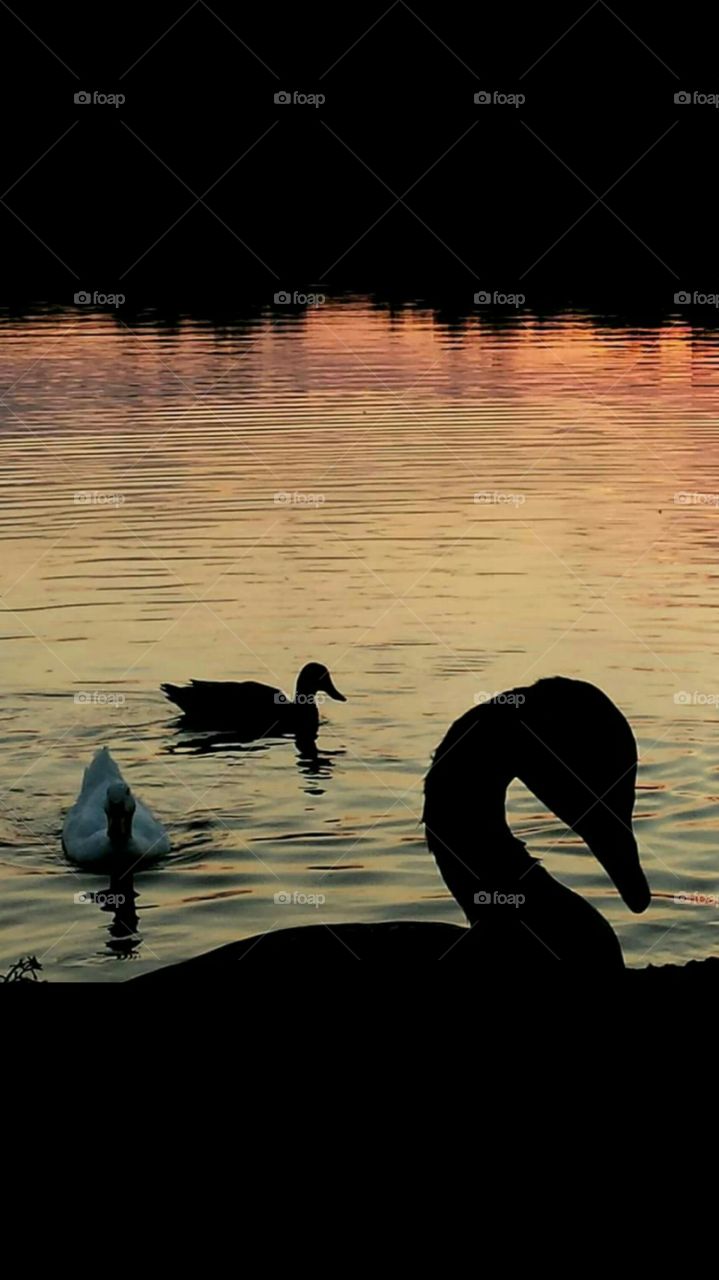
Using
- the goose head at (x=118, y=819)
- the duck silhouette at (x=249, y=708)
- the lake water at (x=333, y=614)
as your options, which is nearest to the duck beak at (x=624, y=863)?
the lake water at (x=333, y=614)

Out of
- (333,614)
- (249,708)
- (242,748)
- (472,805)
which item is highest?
(472,805)

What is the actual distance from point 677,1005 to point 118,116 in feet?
128

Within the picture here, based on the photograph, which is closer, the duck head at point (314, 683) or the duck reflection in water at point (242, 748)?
the duck reflection in water at point (242, 748)

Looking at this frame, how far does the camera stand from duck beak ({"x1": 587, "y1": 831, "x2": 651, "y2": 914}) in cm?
494

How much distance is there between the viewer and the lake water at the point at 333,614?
8.37m

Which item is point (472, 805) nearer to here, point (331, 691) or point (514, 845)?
point (514, 845)

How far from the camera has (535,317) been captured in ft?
110

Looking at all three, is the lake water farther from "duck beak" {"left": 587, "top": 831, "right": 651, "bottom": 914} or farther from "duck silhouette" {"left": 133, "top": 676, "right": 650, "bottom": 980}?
"duck beak" {"left": 587, "top": 831, "right": 651, "bottom": 914}

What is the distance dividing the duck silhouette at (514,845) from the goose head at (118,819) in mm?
3511

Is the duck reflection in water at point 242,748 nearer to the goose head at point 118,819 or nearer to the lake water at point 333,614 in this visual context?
the lake water at point 333,614

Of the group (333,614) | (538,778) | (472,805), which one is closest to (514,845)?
(472,805)

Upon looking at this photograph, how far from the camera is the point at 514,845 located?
17.9 ft

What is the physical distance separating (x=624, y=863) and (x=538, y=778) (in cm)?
37

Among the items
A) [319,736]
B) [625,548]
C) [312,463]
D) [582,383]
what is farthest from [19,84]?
[319,736]
